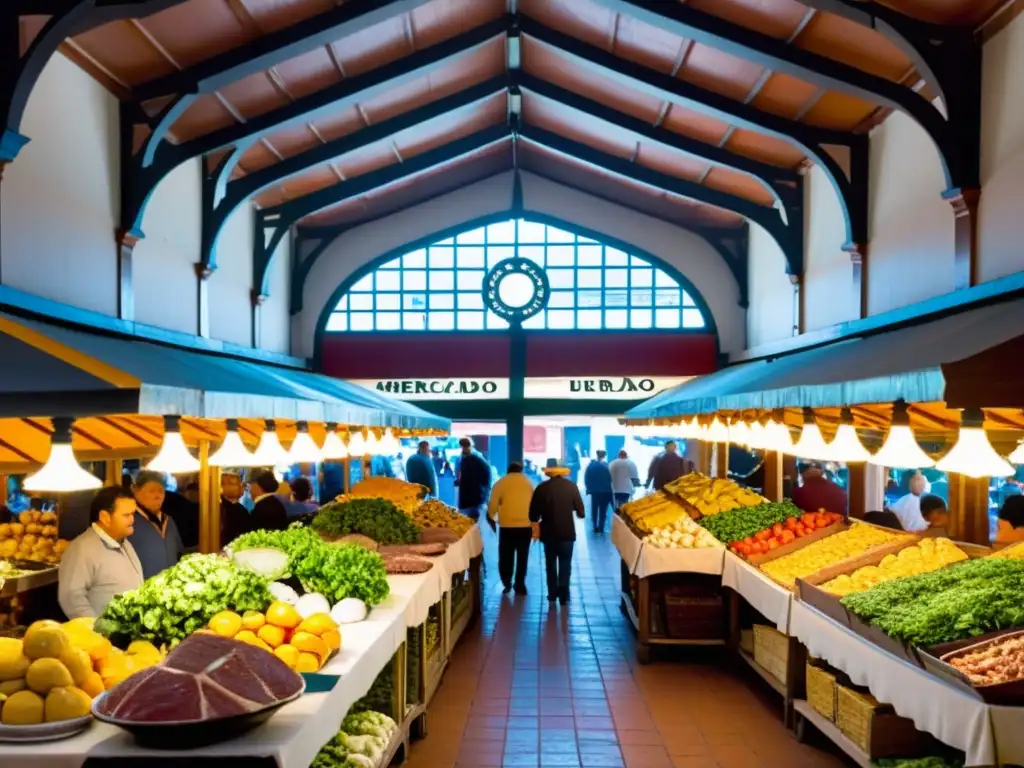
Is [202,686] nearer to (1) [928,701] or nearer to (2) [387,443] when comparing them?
(1) [928,701]

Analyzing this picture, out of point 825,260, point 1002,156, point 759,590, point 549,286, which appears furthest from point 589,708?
point 549,286

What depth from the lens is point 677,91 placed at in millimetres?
10969

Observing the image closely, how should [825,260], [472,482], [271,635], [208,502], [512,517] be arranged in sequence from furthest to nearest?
[472,482]
[825,260]
[512,517]
[208,502]
[271,635]

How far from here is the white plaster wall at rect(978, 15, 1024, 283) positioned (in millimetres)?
7188

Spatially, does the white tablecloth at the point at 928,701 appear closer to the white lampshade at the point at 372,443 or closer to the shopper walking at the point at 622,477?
the white lampshade at the point at 372,443

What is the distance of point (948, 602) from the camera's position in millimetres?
4926

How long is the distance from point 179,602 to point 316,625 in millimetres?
587

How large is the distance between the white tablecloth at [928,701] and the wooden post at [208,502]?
5211mm

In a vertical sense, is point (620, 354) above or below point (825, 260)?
below

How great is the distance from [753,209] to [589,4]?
17.9ft

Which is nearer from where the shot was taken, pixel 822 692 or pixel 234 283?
pixel 822 692

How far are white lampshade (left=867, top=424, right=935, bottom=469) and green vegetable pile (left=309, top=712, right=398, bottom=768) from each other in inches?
122

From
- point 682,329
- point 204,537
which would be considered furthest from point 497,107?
point 204,537

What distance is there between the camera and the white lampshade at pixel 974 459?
15.2ft
